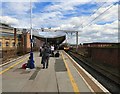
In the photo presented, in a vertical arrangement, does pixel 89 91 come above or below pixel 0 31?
below

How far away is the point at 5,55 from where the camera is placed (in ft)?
93.9

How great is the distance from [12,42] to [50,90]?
81.2 metres

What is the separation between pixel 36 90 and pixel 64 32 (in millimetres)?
77925

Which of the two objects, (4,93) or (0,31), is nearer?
(4,93)

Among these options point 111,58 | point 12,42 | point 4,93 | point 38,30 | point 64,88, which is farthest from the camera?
point 12,42

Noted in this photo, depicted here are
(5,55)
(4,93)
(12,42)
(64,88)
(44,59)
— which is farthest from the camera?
(12,42)

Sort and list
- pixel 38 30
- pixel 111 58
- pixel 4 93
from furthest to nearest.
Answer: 1. pixel 38 30
2. pixel 111 58
3. pixel 4 93

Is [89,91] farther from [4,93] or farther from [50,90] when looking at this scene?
[4,93]

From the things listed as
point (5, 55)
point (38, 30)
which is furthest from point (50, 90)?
point (38, 30)

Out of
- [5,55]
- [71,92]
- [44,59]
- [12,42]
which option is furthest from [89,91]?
[12,42]

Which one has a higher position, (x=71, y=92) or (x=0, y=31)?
Answer: (x=0, y=31)

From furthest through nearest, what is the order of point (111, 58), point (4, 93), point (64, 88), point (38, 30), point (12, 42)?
1. point (12, 42)
2. point (38, 30)
3. point (111, 58)
4. point (64, 88)
5. point (4, 93)

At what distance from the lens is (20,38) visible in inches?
3575

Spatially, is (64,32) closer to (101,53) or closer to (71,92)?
(101,53)
